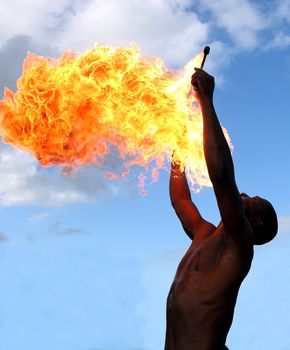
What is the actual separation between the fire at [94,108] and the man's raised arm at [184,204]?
0.49ft

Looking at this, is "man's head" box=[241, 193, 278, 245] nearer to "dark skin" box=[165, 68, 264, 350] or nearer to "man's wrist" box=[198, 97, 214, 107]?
"dark skin" box=[165, 68, 264, 350]

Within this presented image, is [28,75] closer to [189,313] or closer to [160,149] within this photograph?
[160,149]

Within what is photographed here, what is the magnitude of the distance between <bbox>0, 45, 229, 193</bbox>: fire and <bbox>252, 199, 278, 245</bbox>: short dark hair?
125 cm

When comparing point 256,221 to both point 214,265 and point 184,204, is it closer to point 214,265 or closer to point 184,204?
point 214,265

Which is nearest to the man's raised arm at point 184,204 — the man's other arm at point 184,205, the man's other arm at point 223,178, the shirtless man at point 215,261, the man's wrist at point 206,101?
the man's other arm at point 184,205

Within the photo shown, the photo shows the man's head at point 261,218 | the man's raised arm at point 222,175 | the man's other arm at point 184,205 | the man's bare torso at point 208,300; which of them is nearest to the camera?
the man's raised arm at point 222,175

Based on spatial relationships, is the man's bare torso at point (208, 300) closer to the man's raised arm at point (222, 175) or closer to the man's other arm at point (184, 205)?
the man's raised arm at point (222, 175)

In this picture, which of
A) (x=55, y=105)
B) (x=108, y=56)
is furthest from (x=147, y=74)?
(x=55, y=105)

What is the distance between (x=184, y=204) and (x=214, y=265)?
119cm

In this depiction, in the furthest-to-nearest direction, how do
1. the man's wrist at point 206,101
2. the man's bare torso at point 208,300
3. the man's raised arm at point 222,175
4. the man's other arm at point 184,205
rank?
the man's other arm at point 184,205, the man's wrist at point 206,101, the man's bare torso at point 208,300, the man's raised arm at point 222,175

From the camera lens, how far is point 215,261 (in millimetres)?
4957

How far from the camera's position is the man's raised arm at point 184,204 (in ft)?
18.9

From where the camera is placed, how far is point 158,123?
20.5ft

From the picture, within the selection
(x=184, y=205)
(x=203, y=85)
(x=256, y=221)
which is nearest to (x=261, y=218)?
(x=256, y=221)
